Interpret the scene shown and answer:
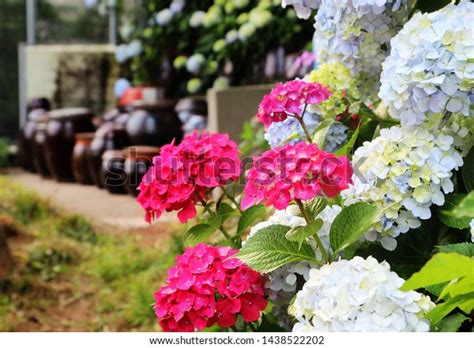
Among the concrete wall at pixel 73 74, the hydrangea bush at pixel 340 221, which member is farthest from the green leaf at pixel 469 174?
the concrete wall at pixel 73 74

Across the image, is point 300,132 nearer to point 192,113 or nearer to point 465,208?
point 465,208

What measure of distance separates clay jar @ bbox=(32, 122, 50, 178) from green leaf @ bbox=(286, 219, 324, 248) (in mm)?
5048

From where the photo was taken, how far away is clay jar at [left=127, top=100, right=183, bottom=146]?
459 cm

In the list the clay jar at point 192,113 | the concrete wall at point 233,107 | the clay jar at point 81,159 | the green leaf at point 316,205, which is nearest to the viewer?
the green leaf at point 316,205

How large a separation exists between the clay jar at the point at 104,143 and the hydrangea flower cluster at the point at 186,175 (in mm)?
3707

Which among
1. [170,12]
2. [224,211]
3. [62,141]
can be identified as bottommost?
[62,141]

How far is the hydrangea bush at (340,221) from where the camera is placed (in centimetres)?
86

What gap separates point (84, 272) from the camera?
11.1ft

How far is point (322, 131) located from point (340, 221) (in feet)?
1.02

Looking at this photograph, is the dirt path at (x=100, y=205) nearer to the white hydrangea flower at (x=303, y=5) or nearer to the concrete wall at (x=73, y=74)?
the concrete wall at (x=73, y=74)

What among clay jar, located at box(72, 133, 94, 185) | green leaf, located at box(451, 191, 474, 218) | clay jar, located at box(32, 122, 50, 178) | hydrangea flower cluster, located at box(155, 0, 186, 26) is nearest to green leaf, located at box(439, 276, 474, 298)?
green leaf, located at box(451, 191, 474, 218)

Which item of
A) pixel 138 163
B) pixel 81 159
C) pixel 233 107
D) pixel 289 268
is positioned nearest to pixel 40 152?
pixel 81 159

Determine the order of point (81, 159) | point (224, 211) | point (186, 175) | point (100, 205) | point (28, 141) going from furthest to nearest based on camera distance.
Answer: point (28, 141), point (81, 159), point (100, 205), point (224, 211), point (186, 175)

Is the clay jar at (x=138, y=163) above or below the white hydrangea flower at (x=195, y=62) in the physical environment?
below
